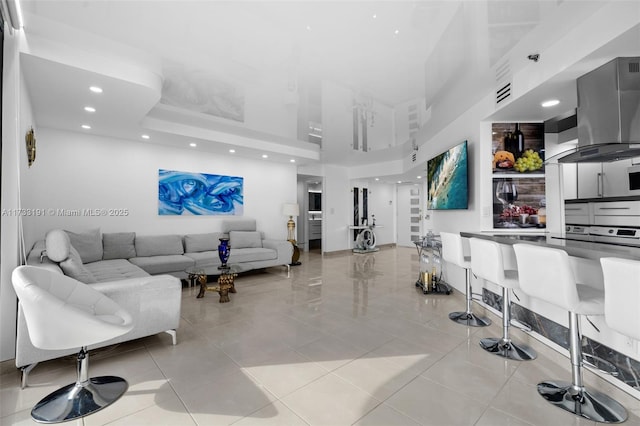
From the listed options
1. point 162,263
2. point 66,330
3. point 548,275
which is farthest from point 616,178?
point 162,263

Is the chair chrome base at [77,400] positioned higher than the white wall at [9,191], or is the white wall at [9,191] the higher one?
the white wall at [9,191]

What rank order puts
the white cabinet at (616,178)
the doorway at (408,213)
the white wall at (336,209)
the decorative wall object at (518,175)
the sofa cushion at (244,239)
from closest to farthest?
1. the decorative wall object at (518,175)
2. the white cabinet at (616,178)
3. the sofa cushion at (244,239)
4. the white wall at (336,209)
5. the doorway at (408,213)

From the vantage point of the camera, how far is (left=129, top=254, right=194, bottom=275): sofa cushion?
14.8ft

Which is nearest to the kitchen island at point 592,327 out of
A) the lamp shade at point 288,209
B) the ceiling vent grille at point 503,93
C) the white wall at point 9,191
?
the ceiling vent grille at point 503,93

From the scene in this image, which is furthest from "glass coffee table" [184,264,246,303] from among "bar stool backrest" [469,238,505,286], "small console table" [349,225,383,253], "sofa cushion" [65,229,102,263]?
"small console table" [349,225,383,253]

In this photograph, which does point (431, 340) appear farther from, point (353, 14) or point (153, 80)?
point (153, 80)

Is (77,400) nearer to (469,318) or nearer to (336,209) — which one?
(469,318)

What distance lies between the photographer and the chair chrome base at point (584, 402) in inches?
67.0

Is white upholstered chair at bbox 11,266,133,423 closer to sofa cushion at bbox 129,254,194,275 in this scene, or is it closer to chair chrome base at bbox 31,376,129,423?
chair chrome base at bbox 31,376,129,423

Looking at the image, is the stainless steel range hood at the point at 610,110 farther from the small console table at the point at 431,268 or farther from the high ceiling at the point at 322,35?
the small console table at the point at 431,268

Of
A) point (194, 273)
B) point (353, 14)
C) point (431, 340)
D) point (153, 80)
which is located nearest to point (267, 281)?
point (194, 273)

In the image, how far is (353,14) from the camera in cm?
216

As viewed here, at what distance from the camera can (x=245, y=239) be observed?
610 centimetres

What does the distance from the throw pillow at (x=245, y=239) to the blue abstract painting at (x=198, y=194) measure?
2.08ft
